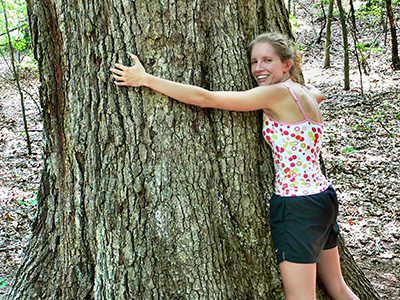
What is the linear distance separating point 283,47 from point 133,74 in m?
1.00

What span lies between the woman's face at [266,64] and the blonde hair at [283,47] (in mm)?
25

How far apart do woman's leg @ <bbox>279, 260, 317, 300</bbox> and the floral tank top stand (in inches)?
17.5

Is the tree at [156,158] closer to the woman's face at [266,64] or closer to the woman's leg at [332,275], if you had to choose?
the woman's face at [266,64]

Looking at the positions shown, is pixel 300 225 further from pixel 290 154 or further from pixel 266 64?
pixel 266 64

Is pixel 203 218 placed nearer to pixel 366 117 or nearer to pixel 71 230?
pixel 71 230

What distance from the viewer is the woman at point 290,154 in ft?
7.80

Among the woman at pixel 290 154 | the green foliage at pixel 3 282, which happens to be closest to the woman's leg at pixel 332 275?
the woman at pixel 290 154

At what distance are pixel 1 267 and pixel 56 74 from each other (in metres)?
3.33

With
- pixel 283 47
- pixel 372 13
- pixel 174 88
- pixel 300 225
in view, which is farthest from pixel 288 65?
pixel 372 13

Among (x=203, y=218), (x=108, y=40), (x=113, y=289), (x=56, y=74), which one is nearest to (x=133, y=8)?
(x=108, y=40)

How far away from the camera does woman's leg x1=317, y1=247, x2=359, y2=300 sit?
8.98 ft

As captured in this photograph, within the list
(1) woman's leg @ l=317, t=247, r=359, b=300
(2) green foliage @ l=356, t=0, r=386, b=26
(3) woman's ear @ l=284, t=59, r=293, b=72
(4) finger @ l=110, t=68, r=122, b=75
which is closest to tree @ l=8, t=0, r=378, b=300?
(4) finger @ l=110, t=68, r=122, b=75

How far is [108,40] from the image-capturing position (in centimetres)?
229

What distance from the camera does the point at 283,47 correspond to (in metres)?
2.52
